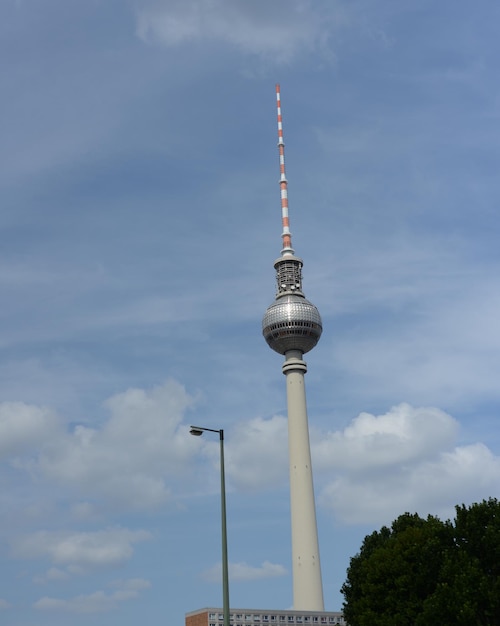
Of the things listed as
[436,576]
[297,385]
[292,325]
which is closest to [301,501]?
[297,385]

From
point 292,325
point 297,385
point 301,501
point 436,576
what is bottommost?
point 436,576

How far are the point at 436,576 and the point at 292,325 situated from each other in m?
67.1

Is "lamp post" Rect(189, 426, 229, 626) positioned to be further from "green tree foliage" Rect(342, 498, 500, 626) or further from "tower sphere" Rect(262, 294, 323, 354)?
"tower sphere" Rect(262, 294, 323, 354)

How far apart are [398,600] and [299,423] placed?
5862cm

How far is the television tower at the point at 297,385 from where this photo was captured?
113 m

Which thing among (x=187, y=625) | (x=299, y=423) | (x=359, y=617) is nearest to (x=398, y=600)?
(x=359, y=617)

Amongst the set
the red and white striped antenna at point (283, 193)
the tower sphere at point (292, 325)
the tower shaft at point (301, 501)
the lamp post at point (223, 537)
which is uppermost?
the red and white striped antenna at point (283, 193)

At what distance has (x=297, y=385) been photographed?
125500 millimetres

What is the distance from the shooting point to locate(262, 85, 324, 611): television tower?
371ft

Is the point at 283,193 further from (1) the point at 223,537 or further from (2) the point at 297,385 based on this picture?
(1) the point at 223,537

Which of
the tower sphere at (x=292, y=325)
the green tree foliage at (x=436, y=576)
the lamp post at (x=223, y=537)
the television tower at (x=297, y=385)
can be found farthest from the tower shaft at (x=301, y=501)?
the lamp post at (x=223, y=537)

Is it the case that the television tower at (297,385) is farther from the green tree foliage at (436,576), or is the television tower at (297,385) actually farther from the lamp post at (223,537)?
the lamp post at (223,537)

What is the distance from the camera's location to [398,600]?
63844mm

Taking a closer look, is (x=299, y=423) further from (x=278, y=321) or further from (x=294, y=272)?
(x=294, y=272)
